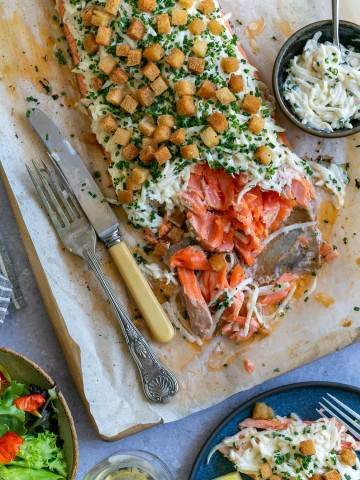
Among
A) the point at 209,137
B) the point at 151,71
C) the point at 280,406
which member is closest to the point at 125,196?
the point at 209,137

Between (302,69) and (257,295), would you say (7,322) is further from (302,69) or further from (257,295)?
(302,69)

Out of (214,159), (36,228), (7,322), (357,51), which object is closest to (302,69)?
(357,51)

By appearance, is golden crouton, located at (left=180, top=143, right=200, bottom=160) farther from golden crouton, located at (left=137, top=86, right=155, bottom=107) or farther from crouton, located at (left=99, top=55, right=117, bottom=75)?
crouton, located at (left=99, top=55, right=117, bottom=75)

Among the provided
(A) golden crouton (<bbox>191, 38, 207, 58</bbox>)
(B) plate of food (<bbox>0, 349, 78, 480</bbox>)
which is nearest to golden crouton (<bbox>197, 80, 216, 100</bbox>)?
(A) golden crouton (<bbox>191, 38, 207, 58</bbox>)

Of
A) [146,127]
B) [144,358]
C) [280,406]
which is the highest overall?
[146,127]

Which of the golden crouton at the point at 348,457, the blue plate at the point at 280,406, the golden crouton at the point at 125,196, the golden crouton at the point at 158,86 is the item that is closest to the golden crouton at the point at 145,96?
the golden crouton at the point at 158,86

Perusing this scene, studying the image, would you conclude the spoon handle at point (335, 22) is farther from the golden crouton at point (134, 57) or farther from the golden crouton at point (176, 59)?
the golden crouton at point (134, 57)

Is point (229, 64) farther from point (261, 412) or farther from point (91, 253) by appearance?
point (261, 412)
